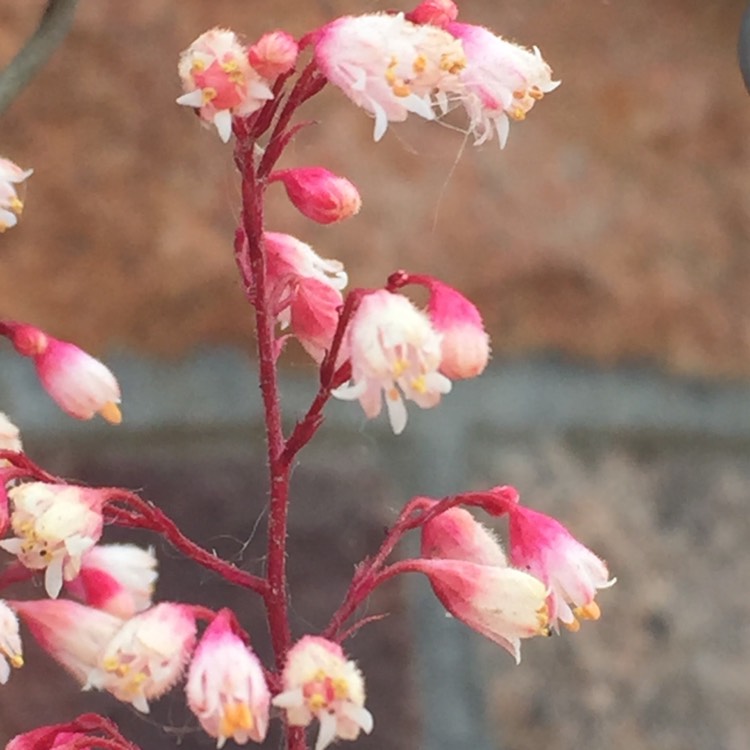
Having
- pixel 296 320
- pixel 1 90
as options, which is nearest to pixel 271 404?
pixel 296 320

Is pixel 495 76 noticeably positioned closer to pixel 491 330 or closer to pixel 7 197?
pixel 7 197

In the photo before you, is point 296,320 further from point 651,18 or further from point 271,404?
point 651,18

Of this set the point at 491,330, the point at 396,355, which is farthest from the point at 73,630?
the point at 491,330

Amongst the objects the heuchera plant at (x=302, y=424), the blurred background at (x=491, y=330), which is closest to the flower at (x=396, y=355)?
the heuchera plant at (x=302, y=424)

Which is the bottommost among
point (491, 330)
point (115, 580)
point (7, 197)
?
point (491, 330)

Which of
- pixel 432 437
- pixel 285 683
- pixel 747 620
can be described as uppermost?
pixel 285 683
